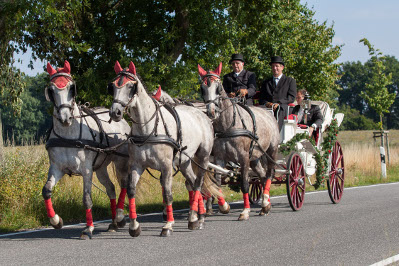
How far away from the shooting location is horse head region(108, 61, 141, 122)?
693cm

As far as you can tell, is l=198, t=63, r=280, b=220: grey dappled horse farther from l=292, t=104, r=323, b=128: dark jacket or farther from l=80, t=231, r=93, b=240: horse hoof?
l=80, t=231, r=93, b=240: horse hoof

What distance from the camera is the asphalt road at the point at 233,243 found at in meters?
6.09

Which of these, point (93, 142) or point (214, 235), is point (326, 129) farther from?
point (93, 142)

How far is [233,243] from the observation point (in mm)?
7012

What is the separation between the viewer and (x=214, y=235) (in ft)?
25.1

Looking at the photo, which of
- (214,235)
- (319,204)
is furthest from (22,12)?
(319,204)

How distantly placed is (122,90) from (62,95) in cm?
80

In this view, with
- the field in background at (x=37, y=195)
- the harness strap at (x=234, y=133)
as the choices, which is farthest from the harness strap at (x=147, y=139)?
the field in background at (x=37, y=195)

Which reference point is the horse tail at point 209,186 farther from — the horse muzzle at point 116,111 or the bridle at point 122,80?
the horse muzzle at point 116,111

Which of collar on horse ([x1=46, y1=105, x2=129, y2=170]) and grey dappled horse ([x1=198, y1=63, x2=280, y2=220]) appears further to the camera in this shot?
grey dappled horse ([x1=198, y1=63, x2=280, y2=220])

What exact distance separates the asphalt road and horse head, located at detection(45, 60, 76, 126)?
65.7 inches

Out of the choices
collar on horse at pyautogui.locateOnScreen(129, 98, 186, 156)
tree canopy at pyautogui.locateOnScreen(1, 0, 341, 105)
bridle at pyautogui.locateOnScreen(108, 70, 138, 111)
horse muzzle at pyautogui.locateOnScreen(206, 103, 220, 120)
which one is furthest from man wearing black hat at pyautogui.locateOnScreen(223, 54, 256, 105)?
tree canopy at pyautogui.locateOnScreen(1, 0, 341, 105)

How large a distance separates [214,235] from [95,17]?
40.0 feet

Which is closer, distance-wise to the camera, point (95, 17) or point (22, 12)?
point (22, 12)
